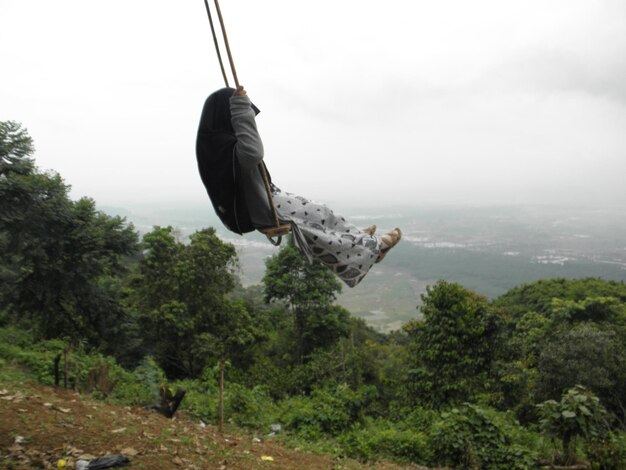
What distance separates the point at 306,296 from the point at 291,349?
2207mm

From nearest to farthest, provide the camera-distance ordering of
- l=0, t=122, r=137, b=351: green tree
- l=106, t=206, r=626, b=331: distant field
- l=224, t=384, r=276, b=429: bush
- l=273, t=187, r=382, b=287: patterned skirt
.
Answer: l=273, t=187, r=382, b=287: patterned skirt → l=224, t=384, r=276, b=429: bush → l=0, t=122, r=137, b=351: green tree → l=106, t=206, r=626, b=331: distant field

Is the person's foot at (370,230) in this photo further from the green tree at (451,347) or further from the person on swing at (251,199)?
the green tree at (451,347)

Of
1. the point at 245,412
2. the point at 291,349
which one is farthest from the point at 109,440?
the point at 291,349

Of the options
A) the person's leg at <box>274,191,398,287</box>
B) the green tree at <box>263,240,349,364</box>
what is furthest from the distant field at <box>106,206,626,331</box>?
the person's leg at <box>274,191,398,287</box>

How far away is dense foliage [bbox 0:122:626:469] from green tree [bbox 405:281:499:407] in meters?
0.03

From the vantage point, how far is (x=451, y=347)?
10.0 metres

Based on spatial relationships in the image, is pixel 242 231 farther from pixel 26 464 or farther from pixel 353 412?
pixel 353 412

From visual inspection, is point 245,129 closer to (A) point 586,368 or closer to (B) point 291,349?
(A) point 586,368

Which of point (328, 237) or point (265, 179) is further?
point (328, 237)

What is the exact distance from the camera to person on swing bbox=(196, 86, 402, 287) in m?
2.21

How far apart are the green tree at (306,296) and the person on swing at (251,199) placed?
1177cm

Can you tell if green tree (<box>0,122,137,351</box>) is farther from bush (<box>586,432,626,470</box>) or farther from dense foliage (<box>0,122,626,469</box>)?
bush (<box>586,432,626,470</box>)

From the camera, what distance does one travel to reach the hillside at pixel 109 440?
118 inches

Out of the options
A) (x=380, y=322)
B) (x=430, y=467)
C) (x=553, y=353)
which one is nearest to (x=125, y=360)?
(x=430, y=467)
